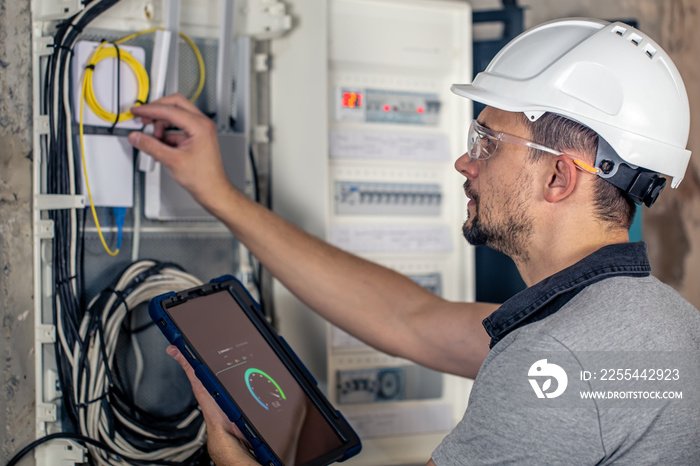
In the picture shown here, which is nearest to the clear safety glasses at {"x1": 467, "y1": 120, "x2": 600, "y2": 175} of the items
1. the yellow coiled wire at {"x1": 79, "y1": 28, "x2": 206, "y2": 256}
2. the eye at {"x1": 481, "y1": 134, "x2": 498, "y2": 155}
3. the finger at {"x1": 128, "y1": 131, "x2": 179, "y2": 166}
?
the eye at {"x1": 481, "y1": 134, "x2": 498, "y2": 155}

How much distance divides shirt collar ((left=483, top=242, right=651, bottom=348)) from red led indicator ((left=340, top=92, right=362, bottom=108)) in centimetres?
91

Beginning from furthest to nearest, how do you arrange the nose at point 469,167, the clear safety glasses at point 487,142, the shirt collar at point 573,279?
1. the nose at point 469,167
2. the clear safety glasses at point 487,142
3. the shirt collar at point 573,279

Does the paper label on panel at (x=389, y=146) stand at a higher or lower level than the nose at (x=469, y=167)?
higher

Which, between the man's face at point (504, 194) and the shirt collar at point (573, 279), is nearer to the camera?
the shirt collar at point (573, 279)

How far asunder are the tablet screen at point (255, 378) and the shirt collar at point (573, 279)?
0.46 m

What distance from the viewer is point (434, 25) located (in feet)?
6.37

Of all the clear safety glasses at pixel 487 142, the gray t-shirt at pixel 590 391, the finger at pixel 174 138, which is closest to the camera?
the gray t-shirt at pixel 590 391

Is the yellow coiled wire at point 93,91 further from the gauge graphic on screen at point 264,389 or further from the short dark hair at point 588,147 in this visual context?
the short dark hair at point 588,147

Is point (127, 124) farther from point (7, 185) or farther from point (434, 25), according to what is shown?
point (434, 25)

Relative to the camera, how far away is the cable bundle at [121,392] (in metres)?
1.49

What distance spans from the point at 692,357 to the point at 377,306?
78cm

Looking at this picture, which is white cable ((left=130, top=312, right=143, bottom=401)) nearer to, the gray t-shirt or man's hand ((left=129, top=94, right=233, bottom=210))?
man's hand ((left=129, top=94, right=233, bottom=210))

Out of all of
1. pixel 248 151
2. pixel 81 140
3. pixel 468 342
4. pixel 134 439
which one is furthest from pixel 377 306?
pixel 81 140

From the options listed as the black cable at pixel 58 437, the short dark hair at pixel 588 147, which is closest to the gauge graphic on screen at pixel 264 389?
the black cable at pixel 58 437
